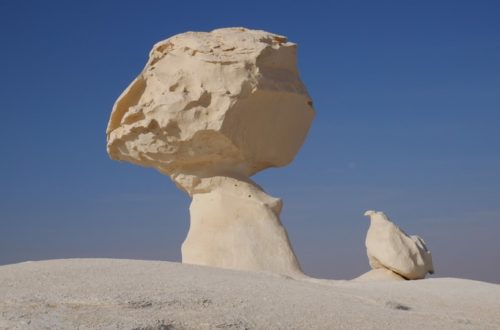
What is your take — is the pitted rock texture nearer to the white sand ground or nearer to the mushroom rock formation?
the mushroom rock formation

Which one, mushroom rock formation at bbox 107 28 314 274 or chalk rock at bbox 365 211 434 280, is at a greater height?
mushroom rock formation at bbox 107 28 314 274

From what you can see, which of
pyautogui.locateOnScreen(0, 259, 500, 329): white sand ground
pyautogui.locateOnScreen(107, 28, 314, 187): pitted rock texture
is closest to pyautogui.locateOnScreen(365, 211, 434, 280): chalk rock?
pyautogui.locateOnScreen(107, 28, 314, 187): pitted rock texture

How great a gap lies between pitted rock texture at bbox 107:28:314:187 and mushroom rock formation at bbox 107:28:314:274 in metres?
0.02

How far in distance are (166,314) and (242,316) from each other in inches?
27.8

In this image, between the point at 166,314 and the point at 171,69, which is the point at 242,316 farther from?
the point at 171,69

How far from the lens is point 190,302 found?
6.21m

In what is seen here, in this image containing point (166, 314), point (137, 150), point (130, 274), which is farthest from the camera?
point (137, 150)

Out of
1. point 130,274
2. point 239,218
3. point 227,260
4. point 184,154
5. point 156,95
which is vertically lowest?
point 130,274

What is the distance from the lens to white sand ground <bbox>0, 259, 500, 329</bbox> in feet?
18.4

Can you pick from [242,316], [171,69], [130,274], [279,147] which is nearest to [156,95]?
[171,69]

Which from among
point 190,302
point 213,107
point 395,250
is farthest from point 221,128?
point 190,302

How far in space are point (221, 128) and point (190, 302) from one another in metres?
6.37

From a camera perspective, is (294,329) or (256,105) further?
(256,105)

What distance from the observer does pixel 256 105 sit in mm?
12625
